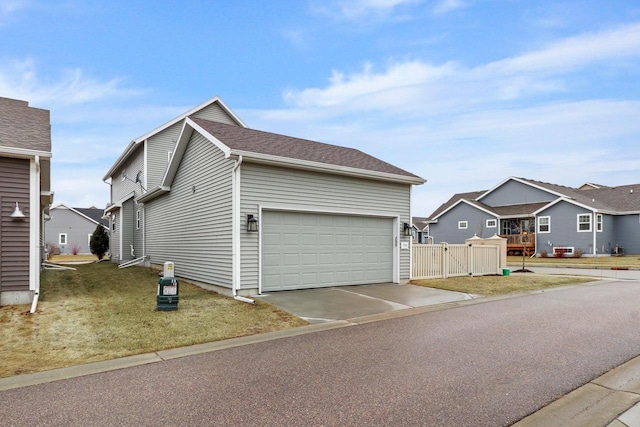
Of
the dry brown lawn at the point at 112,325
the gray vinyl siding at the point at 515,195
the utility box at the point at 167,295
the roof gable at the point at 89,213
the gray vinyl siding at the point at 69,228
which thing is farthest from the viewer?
the roof gable at the point at 89,213

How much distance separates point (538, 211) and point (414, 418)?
33.6 m

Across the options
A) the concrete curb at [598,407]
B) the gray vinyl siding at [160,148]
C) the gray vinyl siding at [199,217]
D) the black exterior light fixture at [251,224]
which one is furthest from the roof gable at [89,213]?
the concrete curb at [598,407]

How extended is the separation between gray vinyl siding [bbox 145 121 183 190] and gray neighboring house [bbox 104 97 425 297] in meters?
5.01

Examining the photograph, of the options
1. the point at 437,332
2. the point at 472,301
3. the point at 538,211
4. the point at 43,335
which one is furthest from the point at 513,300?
the point at 538,211

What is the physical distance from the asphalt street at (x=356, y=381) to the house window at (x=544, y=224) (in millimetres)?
27993

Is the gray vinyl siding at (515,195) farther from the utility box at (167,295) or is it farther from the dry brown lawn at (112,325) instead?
the utility box at (167,295)

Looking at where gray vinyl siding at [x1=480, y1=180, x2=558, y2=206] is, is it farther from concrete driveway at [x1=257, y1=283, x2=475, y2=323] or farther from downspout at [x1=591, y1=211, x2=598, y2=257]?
concrete driveway at [x1=257, y1=283, x2=475, y2=323]

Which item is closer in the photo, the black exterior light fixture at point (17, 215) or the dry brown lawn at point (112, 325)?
the dry brown lawn at point (112, 325)

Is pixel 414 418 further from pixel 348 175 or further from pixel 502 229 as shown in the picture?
pixel 502 229

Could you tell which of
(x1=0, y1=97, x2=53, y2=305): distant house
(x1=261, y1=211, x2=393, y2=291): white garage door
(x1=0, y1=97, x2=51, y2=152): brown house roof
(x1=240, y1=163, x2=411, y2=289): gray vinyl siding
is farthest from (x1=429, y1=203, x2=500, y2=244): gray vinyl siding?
(x1=0, y1=97, x2=53, y2=305): distant house

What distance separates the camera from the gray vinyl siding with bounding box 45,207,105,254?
140 ft

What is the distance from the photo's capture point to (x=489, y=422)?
353cm

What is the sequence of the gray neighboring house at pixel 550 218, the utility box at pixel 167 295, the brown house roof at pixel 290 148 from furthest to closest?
the gray neighboring house at pixel 550 218
the brown house roof at pixel 290 148
the utility box at pixel 167 295

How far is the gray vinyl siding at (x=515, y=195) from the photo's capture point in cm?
3408
